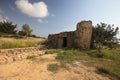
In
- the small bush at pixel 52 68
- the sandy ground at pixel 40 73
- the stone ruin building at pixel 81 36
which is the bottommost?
the sandy ground at pixel 40 73

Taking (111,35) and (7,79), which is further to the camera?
(111,35)

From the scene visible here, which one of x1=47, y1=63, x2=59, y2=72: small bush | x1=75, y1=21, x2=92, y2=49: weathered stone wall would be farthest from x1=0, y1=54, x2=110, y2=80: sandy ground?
x1=75, y1=21, x2=92, y2=49: weathered stone wall

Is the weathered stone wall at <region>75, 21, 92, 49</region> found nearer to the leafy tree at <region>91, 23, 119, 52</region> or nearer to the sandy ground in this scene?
the leafy tree at <region>91, 23, 119, 52</region>

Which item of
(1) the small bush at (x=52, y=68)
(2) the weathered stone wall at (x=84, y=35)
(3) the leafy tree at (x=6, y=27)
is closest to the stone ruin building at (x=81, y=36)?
(2) the weathered stone wall at (x=84, y=35)

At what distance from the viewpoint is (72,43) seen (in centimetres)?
1419

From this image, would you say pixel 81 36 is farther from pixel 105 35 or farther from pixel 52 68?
pixel 52 68

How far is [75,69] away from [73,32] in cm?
795

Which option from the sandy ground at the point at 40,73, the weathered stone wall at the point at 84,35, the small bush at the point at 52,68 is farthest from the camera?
the weathered stone wall at the point at 84,35

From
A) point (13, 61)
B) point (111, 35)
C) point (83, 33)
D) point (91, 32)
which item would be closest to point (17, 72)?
point (13, 61)

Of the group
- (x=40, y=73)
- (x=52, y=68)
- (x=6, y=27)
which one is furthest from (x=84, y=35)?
(x=6, y=27)

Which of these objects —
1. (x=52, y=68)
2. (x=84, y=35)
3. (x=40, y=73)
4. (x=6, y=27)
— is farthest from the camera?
(x=6, y=27)

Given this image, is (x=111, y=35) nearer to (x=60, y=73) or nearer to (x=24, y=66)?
(x=60, y=73)

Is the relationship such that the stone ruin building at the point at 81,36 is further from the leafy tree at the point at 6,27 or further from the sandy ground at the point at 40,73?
the leafy tree at the point at 6,27

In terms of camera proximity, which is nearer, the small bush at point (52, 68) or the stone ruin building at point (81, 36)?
the small bush at point (52, 68)
